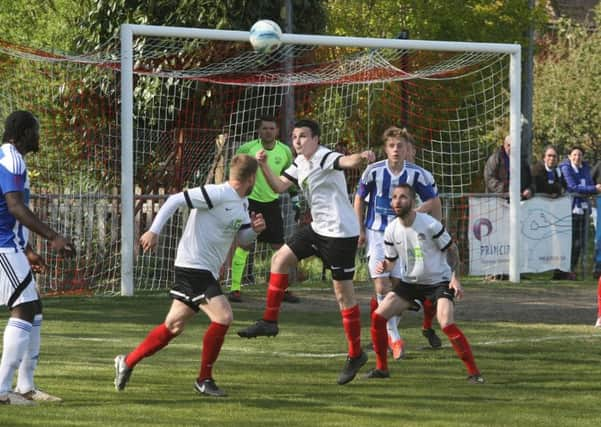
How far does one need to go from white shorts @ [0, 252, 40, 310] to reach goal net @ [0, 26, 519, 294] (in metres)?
8.01

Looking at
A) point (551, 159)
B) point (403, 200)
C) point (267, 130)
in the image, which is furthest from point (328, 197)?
point (551, 159)

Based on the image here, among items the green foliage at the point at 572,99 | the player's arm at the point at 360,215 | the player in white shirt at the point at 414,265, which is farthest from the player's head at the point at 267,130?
the green foliage at the point at 572,99

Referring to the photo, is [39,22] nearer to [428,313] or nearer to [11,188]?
[428,313]

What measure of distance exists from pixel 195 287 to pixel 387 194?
282 cm

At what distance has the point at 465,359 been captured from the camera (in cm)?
984

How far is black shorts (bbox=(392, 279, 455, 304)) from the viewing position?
1011 centimetres

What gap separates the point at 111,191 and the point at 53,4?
40.5 ft

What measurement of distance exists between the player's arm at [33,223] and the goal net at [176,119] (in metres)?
8.13

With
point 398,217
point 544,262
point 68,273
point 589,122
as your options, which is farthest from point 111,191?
point 589,122

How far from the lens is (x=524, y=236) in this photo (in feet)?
65.5

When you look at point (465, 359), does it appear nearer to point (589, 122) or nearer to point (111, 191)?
point (111, 191)

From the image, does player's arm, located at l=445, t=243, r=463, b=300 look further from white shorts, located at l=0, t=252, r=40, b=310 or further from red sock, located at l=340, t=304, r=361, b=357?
white shorts, located at l=0, t=252, r=40, b=310

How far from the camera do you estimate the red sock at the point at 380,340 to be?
10109 millimetres

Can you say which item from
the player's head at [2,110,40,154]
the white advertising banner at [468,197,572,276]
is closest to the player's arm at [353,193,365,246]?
the player's head at [2,110,40,154]
